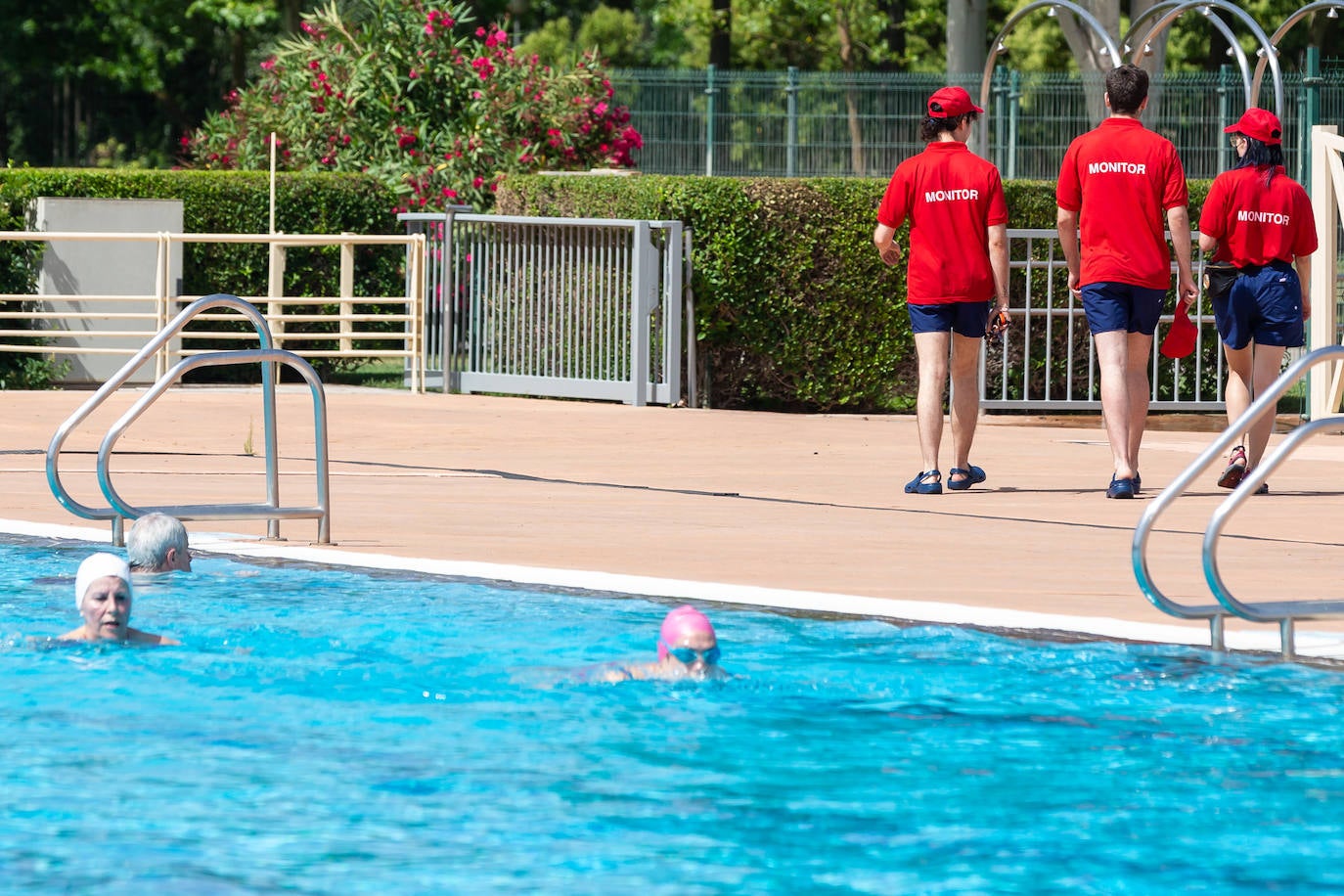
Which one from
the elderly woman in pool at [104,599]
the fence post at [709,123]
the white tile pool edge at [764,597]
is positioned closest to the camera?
the white tile pool edge at [764,597]

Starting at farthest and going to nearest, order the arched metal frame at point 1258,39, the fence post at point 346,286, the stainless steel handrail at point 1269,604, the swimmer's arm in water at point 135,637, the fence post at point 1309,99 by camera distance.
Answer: the fence post at point 1309,99 → the fence post at point 346,286 → the arched metal frame at point 1258,39 → the swimmer's arm in water at point 135,637 → the stainless steel handrail at point 1269,604

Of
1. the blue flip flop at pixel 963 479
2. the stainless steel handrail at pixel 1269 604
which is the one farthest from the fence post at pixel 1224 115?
the stainless steel handrail at pixel 1269 604

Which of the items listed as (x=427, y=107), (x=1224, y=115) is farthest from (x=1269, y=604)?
(x=1224, y=115)

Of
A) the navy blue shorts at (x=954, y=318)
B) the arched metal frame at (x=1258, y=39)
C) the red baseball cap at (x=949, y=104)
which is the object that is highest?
the arched metal frame at (x=1258, y=39)

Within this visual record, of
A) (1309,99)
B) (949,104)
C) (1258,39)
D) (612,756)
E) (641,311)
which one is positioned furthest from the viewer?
(1309,99)

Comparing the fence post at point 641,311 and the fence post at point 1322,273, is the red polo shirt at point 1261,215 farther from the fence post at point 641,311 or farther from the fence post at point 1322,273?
the fence post at point 641,311

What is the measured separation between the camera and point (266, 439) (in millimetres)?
8164

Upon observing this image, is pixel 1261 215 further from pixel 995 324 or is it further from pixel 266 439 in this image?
pixel 266 439

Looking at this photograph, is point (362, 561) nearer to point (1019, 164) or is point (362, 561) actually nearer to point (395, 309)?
point (395, 309)

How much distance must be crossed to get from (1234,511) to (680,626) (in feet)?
5.50

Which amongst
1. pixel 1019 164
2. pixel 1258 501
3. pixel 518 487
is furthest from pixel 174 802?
pixel 1019 164

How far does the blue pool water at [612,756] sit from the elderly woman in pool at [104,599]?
0.26 feet

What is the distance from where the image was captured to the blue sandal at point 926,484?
1008cm

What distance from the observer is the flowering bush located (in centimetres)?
2034
